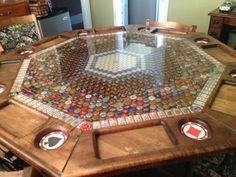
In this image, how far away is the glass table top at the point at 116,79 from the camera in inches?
37.7

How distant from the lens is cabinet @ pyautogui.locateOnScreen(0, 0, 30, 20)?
2641 millimetres

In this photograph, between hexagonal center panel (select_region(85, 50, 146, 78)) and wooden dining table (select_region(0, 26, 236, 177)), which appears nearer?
wooden dining table (select_region(0, 26, 236, 177))

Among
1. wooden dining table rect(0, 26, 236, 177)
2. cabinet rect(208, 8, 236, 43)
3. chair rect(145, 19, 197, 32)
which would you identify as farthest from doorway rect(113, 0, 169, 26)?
wooden dining table rect(0, 26, 236, 177)

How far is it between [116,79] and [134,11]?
3245 mm

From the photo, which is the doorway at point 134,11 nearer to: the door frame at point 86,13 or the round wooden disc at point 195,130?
the door frame at point 86,13

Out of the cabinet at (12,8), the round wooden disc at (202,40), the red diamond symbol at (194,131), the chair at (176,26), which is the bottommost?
the red diamond symbol at (194,131)

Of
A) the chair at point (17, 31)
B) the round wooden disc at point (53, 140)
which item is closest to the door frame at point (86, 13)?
the chair at point (17, 31)

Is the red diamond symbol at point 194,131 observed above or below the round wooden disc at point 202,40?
below

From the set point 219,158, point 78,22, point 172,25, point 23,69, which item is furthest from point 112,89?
point 78,22

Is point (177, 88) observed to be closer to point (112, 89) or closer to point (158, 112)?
point (158, 112)

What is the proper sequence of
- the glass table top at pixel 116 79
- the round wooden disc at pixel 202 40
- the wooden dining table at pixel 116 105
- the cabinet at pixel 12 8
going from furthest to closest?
1. the cabinet at pixel 12 8
2. the round wooden disc at pixel 202 40
3. the glass table top at pixel 116 79
4. the wooden dining table at pixel 116 105

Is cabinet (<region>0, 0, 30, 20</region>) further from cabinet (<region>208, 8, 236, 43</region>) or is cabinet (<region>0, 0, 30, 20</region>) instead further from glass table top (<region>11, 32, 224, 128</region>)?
cabinet (<region>208, 8, 236, 43</region>)

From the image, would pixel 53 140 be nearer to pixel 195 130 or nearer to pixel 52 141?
pixel 52 141

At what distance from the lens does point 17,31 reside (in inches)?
77.3
